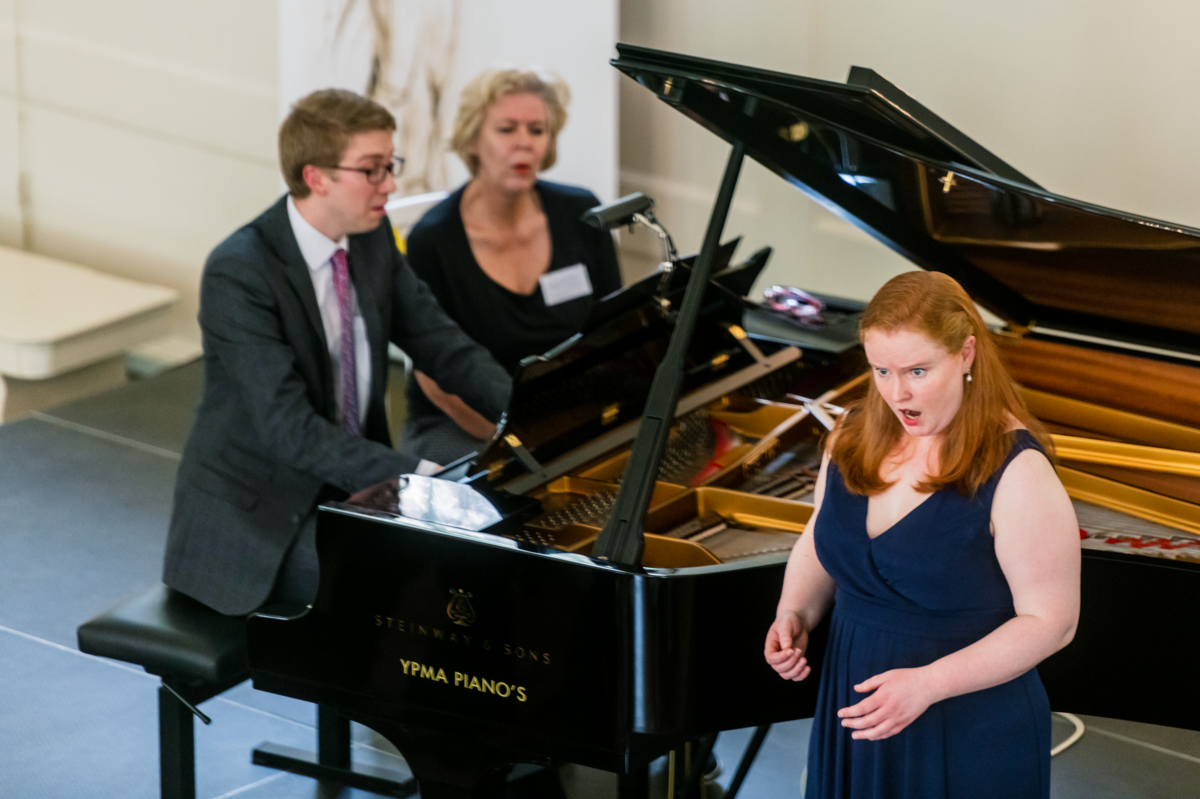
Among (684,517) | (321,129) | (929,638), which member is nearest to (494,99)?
(321,129)

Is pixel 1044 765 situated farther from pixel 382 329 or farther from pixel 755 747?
pixel 382 329

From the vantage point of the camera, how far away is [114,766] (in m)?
3.14

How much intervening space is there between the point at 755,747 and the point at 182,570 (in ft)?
3.75

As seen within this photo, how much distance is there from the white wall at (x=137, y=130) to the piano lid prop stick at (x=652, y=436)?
145 inches

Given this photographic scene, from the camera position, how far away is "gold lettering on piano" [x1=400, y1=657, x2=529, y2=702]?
2.15 m

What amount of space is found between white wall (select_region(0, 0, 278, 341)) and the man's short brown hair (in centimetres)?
272

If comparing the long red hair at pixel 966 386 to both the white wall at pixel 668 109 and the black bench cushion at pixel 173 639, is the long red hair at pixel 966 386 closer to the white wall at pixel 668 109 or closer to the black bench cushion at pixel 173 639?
the black bench cushion at pixel 173 639

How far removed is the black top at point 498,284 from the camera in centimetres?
369

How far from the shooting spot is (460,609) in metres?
2.16

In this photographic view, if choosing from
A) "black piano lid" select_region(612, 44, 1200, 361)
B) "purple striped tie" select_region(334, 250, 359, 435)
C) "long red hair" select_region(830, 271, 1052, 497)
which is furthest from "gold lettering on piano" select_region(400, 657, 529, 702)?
"black piano lid" select_region(612, 44, 1200, 361)

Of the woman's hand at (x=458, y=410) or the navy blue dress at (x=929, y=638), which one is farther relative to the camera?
the woman's hand at (x=458, y=410)

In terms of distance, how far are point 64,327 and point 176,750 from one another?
2.93m

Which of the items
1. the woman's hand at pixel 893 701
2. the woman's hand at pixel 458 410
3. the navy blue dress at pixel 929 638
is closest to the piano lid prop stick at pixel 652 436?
the navy blue dress at pixel 929 638

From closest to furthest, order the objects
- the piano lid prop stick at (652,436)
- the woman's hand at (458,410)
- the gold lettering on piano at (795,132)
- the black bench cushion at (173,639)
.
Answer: the piano lid prop stick at (652,436) → the gold lettering on piano at (795,132) → the black bench cushion at (173,639) → the woman's hand at (458,410)
